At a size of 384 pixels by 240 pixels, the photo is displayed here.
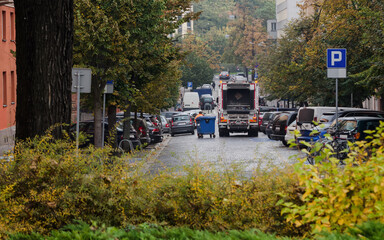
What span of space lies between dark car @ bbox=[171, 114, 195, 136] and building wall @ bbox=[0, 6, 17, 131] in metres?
14.2

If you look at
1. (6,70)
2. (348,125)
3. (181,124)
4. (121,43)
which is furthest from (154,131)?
(348,125)

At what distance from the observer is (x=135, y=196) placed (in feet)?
24.5

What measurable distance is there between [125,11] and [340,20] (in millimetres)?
13281

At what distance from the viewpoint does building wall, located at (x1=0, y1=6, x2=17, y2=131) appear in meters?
36.0

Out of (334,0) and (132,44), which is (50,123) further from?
(334,0)

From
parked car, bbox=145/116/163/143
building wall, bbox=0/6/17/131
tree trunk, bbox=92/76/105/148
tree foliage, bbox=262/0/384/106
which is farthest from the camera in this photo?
parked car, bbox=145/116/163/143

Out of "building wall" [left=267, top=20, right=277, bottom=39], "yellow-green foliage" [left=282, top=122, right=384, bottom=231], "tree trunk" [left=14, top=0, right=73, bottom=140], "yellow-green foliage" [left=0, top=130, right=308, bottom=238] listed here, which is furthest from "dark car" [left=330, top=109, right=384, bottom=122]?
"building wall" [left=267, top=20, right=277, bottom=39]

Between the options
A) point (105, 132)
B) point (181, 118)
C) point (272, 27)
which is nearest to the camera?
point (105, 132)

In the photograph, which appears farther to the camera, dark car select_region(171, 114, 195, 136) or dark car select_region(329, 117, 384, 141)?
dark car select_region(171, 114, 195, 136)

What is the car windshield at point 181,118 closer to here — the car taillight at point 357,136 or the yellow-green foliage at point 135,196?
the car taillight at point 357,136

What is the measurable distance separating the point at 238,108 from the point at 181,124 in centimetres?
508

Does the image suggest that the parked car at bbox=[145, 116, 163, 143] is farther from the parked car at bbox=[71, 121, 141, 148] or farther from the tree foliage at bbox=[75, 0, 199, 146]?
the tree foliage at bbox=[75, 0, 199, 146]

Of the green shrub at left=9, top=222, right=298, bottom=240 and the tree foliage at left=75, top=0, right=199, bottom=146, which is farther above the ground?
the tree foliage at left=75, top=0, right=199, bottom=146

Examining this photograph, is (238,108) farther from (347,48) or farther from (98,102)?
(98,102)
